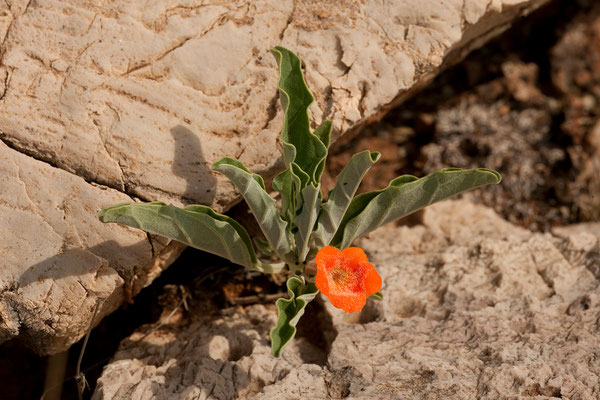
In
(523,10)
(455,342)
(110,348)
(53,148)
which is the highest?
(523,10)

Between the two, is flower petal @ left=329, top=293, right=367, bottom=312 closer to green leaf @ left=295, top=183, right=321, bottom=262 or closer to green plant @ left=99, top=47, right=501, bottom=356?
green plant @ left=99, top=47, right=501, bottom=356

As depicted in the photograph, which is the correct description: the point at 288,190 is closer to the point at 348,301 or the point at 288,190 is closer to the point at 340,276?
the point at 340,276

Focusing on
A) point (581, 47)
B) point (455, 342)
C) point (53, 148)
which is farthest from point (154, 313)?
point (581, 47)

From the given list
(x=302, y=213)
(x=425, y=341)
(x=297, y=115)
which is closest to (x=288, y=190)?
(x=302, y=213)

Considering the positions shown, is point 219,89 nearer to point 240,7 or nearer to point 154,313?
point 240,7

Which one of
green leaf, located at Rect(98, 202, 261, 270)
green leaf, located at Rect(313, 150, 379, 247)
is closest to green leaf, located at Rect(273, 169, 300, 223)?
green leaf, located at Rect(313, 150, 379, 247)
